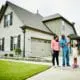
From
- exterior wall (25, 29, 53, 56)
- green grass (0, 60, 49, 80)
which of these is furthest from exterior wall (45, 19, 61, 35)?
green grass (0, 60, 49, 80)

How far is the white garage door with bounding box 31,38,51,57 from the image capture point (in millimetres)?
20848

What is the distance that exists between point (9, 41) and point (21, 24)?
3058mm

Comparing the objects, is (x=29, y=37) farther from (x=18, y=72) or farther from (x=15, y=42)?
(x=18, y=72)

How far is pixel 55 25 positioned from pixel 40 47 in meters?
5.85

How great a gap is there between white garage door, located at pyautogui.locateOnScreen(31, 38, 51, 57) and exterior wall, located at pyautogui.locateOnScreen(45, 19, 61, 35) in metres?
2.60

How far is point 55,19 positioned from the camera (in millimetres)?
26891

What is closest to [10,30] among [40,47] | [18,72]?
[40,47]

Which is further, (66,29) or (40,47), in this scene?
(66,29)

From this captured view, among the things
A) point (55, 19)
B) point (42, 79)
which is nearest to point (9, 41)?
point (55, 19)

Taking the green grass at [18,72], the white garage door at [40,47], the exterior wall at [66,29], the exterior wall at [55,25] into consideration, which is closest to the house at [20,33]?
the white garage door at [40,47]

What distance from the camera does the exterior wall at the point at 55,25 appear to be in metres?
26.2

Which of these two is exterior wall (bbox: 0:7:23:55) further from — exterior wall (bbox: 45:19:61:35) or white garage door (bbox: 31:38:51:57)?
exterior wall (bbox: 45:19:61:35)

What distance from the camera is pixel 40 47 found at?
72.7 feet

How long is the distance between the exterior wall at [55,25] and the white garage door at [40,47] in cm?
260
